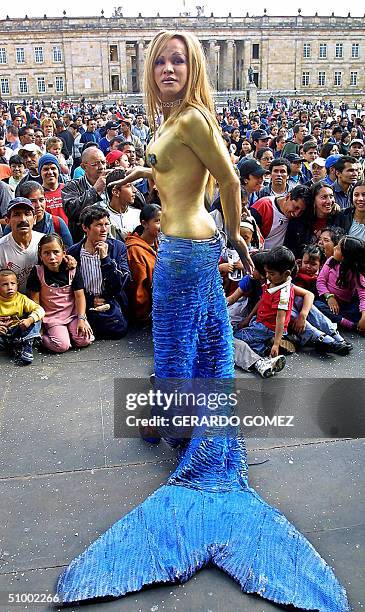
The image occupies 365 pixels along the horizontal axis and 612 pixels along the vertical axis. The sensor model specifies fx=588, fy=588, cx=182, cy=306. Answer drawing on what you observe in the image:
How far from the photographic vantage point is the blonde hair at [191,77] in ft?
8.68

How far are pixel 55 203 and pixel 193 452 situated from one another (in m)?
3.75

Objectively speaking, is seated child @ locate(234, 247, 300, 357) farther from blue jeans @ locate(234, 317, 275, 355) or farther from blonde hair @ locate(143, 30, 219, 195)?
blonde hair @ locate(143, 30, 219, 195)

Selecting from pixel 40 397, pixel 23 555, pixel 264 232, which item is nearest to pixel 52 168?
pixel 264 232

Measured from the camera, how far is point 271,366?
4.22 meters

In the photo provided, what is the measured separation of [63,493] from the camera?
3.01 meters

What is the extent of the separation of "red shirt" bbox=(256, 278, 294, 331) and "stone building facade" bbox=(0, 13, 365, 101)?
5585 centimetres

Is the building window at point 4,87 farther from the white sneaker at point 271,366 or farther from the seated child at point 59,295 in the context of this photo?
the white sneaker at point 271,366

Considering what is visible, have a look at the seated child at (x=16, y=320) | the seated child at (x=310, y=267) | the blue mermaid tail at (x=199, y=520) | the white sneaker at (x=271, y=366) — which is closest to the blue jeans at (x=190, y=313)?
the blue mermaid tail at (x=199, y=520)

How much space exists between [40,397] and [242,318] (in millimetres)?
1881

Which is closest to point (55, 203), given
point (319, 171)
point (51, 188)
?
point (51, 188)

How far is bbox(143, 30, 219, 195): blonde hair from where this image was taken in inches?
104

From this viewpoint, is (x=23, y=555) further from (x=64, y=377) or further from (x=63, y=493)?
(x=64, y=377)

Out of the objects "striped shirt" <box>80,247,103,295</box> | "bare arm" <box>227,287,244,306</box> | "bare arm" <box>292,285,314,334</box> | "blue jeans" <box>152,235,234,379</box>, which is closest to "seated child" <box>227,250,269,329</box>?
"bare arm" <box>227,287,244,306</box>

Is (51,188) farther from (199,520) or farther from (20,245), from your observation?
(199,520)
